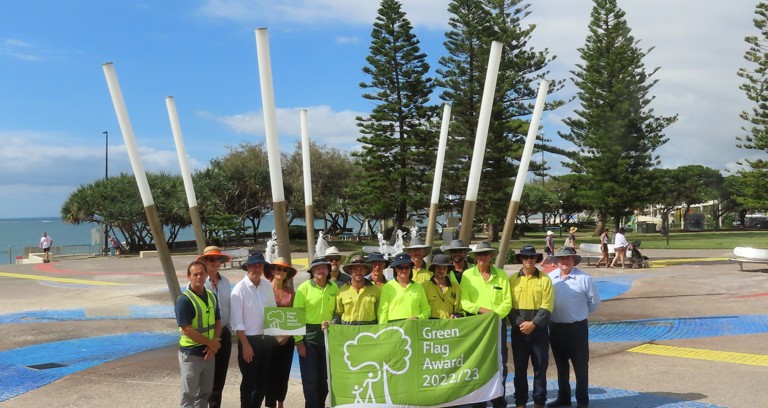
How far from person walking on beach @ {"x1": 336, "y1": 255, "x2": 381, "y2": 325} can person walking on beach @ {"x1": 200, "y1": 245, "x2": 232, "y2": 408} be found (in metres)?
0.98

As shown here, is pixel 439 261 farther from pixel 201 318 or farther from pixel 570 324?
pixel 201 318

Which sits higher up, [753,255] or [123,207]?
[123,207]

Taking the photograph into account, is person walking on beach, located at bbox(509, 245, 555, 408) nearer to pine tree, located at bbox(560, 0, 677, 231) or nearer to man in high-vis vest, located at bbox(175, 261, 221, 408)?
man in high-vis vest, located at bbox(175, 261, 221, 408)

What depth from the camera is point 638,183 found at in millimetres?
37719

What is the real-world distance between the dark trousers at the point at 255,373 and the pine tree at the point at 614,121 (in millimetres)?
33766

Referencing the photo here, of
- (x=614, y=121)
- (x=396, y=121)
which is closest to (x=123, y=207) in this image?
(x=396, y=121)

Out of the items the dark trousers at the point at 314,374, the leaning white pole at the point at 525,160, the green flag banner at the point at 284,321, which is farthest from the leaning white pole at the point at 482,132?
the green flag banner at the point at 284,321

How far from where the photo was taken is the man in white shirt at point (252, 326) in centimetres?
583

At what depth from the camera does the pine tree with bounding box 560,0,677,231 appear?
1435 inches

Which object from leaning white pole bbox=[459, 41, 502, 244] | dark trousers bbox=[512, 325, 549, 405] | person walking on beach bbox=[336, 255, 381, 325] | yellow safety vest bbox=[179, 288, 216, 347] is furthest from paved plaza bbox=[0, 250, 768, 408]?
leaning white pole bbox=[459, 41, 502, 244]

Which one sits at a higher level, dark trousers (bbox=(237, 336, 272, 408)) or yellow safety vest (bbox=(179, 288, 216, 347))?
yellow safety vest (bbox=(179, 288, 216, 347))

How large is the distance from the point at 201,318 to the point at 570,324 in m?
3.41

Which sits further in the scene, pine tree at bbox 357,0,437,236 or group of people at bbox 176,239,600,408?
pine tree at bbox 357,0,437,236

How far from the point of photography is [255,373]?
595 cm
